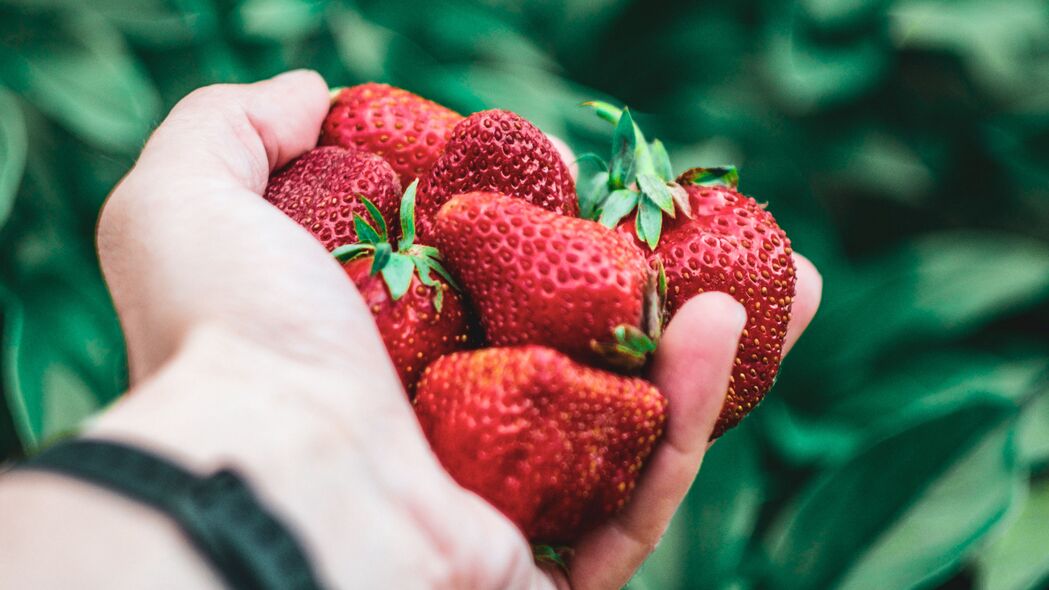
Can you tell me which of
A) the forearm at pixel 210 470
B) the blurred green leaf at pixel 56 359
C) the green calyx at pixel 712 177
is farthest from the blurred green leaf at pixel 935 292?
the blurred green leaf at pixel 56 359

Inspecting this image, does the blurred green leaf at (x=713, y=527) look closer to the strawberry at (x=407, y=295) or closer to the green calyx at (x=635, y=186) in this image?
the green calyx at (x=635, y=186)

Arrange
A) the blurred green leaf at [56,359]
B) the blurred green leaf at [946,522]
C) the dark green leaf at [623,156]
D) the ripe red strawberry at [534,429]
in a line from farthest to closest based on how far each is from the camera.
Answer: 1. the blurred green leaf at [56,359]
2. the blurred green leaf at [946,522]
3. the dark green leaf at [623,156]
4. the ripe red strawberry at [534,429]

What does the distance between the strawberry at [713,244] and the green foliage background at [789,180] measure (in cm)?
52

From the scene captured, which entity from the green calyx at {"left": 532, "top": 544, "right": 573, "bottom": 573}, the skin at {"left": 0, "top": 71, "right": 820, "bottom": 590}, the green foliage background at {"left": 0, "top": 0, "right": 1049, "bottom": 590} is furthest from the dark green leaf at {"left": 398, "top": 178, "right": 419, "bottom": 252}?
the green foliage background at {"left": 0, "top": 0, "right": 1049, "bottom": 590}

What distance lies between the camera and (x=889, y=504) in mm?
1337

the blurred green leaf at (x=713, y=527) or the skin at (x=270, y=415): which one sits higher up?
the skin at (x=270, y=415)

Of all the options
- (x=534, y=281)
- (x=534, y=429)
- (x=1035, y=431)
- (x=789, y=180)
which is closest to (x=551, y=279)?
(x=534, y=281)

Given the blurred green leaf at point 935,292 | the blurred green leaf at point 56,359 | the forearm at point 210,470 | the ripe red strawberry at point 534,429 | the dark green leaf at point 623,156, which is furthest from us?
the blurred green leaf at point 935,292

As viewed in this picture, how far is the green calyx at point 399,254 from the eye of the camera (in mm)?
792

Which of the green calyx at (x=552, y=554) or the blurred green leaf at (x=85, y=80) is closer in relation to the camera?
the green calyx at (x=552, y=554)

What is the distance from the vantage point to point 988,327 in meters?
1.55

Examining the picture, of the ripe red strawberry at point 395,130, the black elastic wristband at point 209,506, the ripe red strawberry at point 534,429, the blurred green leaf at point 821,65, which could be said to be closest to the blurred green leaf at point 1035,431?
the blurred green leaf at point 821,65

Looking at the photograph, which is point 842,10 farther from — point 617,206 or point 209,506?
point 209,506

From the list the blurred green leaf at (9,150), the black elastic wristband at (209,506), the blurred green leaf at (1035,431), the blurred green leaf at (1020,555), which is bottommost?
the blurred green leaf at (1020,555)
